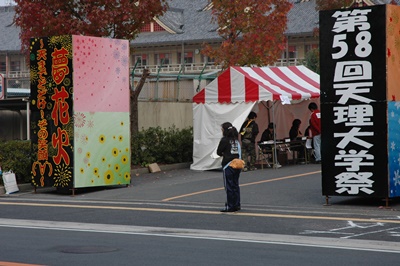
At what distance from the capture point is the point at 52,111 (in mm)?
22453

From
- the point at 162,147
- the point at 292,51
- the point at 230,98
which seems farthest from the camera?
the point at 292,51

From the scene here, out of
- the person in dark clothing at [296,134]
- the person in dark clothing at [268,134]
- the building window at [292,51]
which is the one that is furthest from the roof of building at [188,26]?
the person in dark clothing at [268,134]

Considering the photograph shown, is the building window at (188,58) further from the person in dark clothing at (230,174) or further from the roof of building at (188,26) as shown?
the person in dark clothing at (230,174)

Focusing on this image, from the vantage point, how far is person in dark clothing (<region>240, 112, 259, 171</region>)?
26.1 meters

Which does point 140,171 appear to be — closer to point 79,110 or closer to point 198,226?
point 79,110

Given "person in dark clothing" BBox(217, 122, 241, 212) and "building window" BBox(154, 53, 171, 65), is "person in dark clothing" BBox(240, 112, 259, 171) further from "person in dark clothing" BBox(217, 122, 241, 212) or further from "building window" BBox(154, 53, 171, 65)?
"building window" BBox(154, 53, 171, 65)

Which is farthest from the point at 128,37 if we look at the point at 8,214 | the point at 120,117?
the point at 8,214

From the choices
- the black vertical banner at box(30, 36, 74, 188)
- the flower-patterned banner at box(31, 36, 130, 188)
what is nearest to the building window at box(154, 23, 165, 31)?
the flower-patterned banner at box(31, 36, 130, 188)

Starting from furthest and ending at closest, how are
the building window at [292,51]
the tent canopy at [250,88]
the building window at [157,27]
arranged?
1. the building window at [157,27]
2. the building window at [292,51]
3. the tent canopy at [250,88]

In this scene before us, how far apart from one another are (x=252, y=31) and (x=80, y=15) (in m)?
7.37

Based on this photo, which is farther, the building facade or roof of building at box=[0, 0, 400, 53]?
roof of building at box=[0, 0, 400, 53]

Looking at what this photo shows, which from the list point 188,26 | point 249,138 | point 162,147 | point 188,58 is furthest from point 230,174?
point 188,26

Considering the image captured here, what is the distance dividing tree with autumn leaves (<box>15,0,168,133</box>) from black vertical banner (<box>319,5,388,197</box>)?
11.1 meters

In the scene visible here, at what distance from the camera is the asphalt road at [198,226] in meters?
11.9
